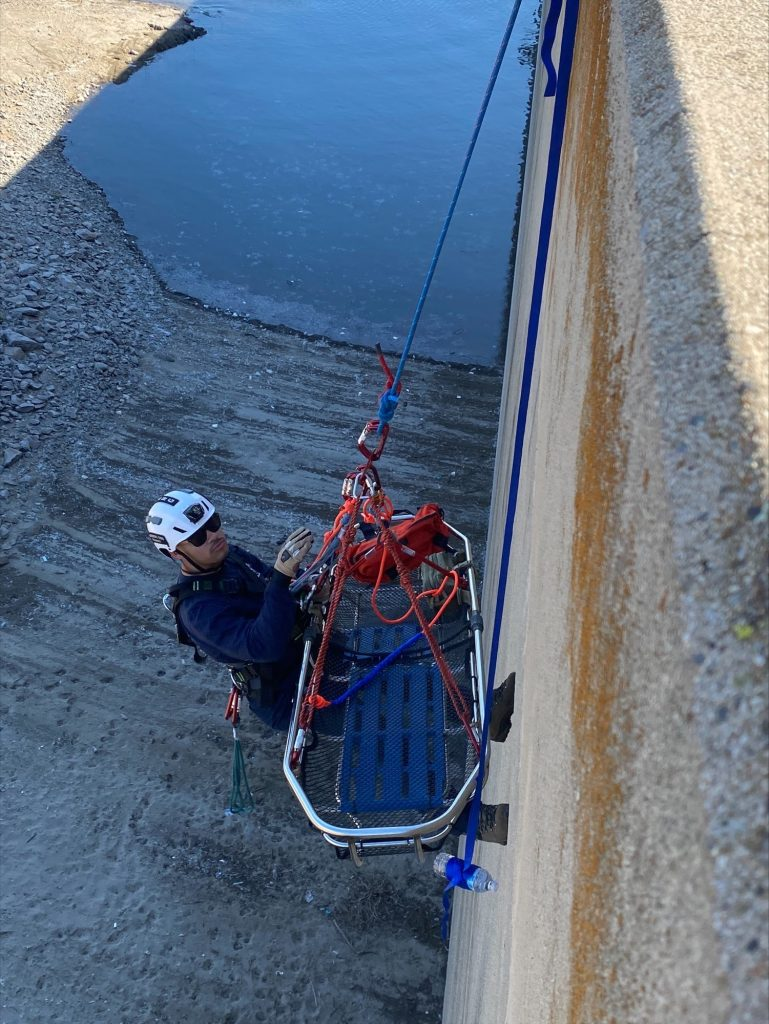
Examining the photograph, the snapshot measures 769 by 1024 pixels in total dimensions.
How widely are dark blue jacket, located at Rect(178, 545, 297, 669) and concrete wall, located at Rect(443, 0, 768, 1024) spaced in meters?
1.74

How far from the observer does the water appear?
9.09 metres

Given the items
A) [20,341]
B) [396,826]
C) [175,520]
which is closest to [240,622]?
[175,520]

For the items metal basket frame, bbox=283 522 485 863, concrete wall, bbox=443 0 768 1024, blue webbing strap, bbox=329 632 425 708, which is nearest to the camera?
Result: concrete wall, bbox=443 0 768 1024

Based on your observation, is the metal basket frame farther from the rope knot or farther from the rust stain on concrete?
the rust stain on concrete

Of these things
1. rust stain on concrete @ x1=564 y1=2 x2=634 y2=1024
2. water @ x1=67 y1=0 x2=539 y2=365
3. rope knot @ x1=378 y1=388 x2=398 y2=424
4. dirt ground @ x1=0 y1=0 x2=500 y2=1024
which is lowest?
dirt ground @ x1=0 y1=0 x2=500 y2=1024

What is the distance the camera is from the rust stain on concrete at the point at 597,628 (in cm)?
73

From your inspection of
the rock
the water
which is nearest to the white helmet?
the rock

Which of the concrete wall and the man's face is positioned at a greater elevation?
the concrete wall

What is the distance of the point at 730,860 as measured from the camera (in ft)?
1.63

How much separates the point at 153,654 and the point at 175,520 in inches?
84.9

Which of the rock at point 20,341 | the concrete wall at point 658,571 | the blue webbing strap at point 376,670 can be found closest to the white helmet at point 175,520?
the blue webbing strap at point 376,670

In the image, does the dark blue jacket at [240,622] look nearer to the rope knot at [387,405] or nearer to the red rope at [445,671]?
the red rope at [445,671]

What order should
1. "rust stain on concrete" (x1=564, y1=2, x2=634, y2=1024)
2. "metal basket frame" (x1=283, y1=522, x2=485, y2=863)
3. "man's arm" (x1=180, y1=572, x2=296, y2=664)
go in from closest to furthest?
"rust stain on concrete" (x1=564, y1=2, x2=634, y2=1024)
"metal basket frame" (x1=283, y1=522, x2=485, y2=863)
"man's arm" (x1=180, y1=572, x2=296, y2=664)

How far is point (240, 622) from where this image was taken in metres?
3.12
